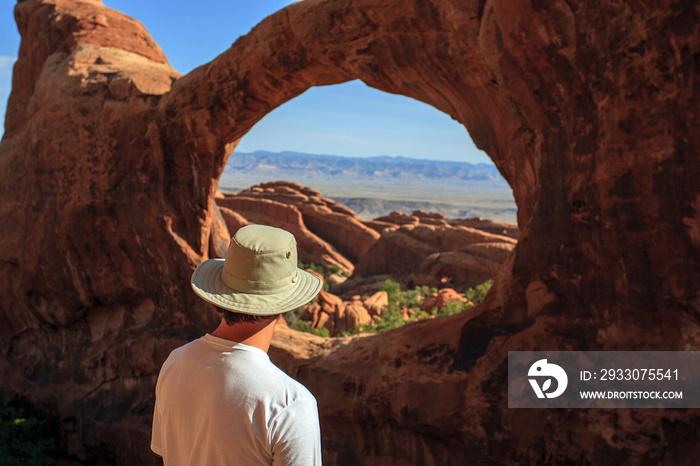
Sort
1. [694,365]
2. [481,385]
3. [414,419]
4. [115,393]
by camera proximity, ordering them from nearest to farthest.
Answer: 1. [694,365]
2. [481,385]
3. [414,419]
4. [115,393]

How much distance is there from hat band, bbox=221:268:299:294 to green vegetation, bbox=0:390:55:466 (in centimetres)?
524

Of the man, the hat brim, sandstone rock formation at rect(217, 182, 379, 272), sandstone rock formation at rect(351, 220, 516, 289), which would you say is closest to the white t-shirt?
the man

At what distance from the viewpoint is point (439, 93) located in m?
4.65

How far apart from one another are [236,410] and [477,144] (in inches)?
143

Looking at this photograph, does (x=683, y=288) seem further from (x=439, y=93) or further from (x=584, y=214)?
(x=439, y=93)

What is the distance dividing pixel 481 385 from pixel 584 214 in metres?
1.38

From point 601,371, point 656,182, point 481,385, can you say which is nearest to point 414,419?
point 481,385

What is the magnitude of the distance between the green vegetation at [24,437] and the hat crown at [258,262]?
208 inches

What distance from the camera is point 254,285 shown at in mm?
1729

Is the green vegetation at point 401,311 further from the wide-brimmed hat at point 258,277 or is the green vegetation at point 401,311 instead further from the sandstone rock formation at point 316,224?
the sandstone rock formation at point 316,224

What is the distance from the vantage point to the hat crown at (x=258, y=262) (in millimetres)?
1726

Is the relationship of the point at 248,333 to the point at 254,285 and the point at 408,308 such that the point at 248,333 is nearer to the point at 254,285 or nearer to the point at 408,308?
the point at 254,285

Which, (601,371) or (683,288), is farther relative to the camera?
(601,371)

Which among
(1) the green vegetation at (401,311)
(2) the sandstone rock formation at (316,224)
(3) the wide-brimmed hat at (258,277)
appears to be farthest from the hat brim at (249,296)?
(2) the sandstone rock formation at (316,224)
